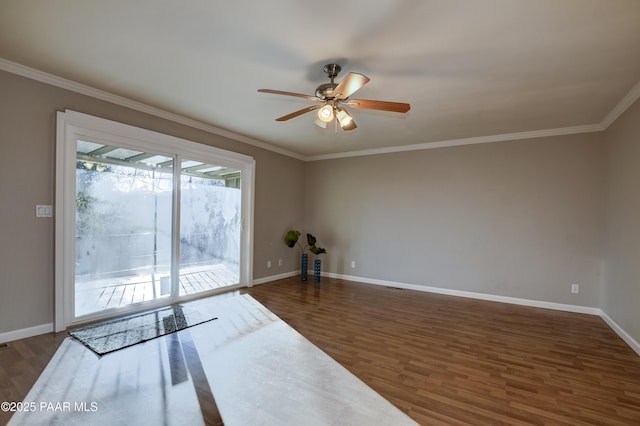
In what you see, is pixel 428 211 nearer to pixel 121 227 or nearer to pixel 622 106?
pixel 622 106

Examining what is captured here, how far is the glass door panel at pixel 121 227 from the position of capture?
330 cm

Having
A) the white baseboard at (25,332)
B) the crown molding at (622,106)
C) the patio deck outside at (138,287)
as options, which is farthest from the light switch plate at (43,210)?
the crown molding at (622,106)

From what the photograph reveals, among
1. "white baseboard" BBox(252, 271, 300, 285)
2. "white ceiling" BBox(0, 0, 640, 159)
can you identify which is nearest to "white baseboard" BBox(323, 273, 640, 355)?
"white baseboard" BBox(252, 271, 300, 285)

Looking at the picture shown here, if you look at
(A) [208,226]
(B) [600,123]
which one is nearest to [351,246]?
(A) [208,226]

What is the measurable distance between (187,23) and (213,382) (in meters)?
2.63

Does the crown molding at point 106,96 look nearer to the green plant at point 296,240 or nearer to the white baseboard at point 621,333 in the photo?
the green plant at point 296,240

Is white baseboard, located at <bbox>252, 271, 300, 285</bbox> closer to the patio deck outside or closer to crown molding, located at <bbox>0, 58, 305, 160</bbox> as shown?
the patio deck outside

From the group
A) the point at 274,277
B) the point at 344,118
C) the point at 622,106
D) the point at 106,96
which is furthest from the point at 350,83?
the point at 274,277

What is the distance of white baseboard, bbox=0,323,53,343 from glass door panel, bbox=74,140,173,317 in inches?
11.1

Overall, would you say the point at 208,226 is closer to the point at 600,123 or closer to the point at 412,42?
the point at 412,42

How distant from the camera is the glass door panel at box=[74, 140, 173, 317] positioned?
330cm

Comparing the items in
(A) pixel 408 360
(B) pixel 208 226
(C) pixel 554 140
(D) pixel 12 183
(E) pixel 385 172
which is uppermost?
(C) pixel 554 140

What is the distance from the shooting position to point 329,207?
6.19 m

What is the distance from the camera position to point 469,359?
2.67 metres
